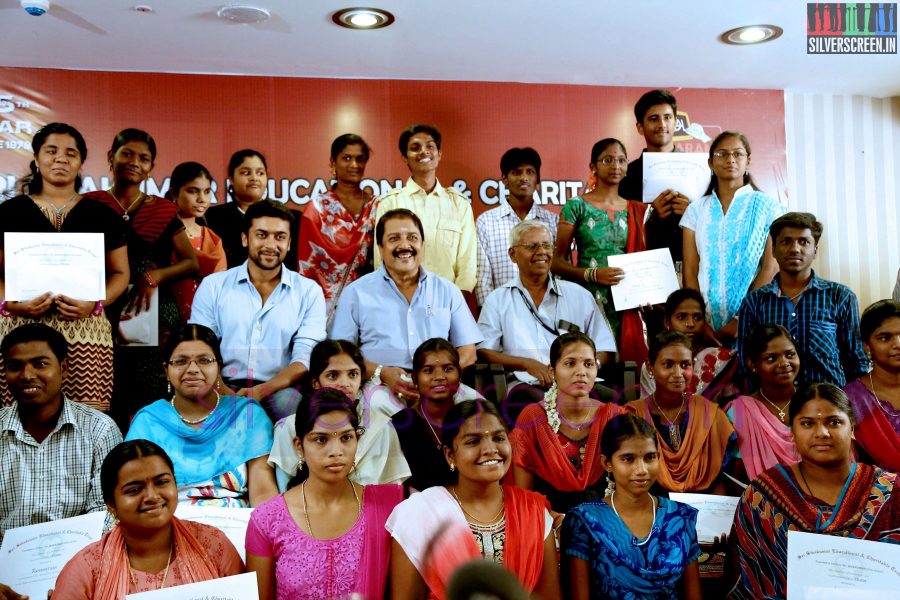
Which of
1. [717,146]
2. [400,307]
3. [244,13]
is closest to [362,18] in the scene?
[244,13]

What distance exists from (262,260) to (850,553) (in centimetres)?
295

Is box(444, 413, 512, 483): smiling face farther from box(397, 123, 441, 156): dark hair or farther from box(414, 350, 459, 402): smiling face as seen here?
box(397, 123, 441, 156): dark hair

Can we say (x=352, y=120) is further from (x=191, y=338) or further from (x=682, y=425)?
(x=682, y=425)

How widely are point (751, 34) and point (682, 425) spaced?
10.1 feet

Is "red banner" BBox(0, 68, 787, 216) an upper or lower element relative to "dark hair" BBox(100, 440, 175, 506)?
upper

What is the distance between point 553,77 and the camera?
672 cm

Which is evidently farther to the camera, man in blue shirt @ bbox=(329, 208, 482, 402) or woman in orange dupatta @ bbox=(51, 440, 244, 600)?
man in blue shirt @ bbox=(329, 208, 482, 402)

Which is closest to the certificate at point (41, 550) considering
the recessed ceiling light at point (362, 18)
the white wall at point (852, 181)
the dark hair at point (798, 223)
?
the recessed ceiling light at point (362, 18)

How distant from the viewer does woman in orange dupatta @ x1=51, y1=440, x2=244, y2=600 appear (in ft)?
9.48

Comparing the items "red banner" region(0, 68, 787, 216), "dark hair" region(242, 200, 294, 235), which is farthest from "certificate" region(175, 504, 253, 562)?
"red banner" region(0, 68, 787, 216)

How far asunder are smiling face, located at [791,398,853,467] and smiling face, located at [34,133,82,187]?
3473 millimetres

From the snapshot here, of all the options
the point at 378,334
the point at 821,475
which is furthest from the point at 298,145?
the point at 821,475

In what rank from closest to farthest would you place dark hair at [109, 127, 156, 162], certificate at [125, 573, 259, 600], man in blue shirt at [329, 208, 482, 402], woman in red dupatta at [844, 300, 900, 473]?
certificate at [125, 573, 259, 600], woman in red dupatta at [844, 300, 900, 473], man in blue shirt at [329, 208, 482, 402], dark hair at [109, 127, 156, 162]

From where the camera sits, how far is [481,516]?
129 inches
